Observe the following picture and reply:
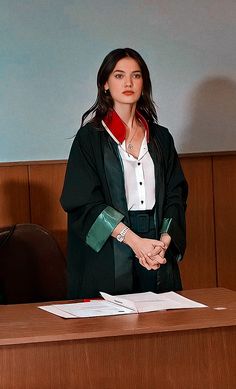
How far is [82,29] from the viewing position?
4.34m

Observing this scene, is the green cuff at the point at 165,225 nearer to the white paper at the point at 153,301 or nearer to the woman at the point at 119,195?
the woman at the point at 119,195

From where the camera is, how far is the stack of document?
9.09 feet

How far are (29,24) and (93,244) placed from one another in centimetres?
150

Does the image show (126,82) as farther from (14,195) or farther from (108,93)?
(14,195)

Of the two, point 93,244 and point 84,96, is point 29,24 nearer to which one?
point 84,96

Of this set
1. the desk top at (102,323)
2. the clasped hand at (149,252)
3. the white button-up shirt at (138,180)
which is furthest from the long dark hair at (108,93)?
the desk top at (102,323)

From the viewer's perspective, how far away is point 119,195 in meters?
3.21

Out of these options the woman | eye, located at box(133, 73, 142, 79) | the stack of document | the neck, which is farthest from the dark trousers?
eye, located at box(133, 73, 142, 79)

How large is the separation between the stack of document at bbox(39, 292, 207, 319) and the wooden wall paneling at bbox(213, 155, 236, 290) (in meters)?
1.59

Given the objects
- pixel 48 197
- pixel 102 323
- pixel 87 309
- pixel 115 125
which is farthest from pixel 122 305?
pixel 48 197

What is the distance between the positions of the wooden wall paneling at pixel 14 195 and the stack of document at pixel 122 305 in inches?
56.3

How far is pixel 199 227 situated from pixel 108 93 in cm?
140

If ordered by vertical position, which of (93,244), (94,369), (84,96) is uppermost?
(84,96)

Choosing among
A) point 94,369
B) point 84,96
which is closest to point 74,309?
point 94,369
